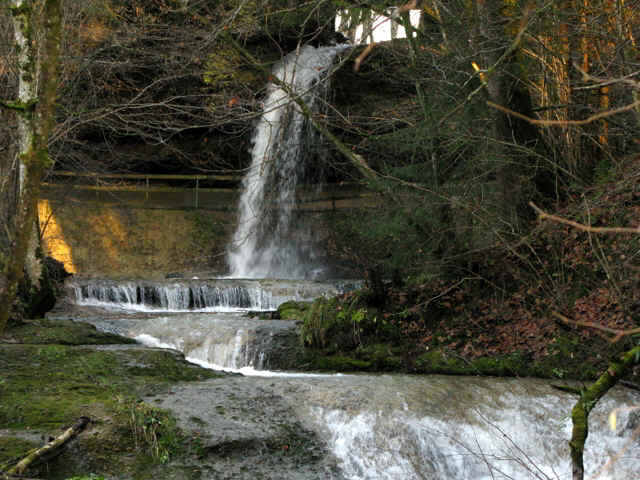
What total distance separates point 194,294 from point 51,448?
9591 millimetres

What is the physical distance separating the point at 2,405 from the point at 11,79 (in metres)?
5.83

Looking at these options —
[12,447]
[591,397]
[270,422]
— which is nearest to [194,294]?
[270,422]

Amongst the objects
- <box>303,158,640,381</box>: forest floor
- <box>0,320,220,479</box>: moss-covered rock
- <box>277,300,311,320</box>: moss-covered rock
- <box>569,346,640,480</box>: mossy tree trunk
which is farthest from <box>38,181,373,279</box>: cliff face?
<box>569,346,640,480</box>: mossy tree trunk

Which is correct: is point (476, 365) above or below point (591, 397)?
below

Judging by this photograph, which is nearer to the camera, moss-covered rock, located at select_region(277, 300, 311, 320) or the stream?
the stream

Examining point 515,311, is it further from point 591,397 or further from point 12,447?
point 12,447

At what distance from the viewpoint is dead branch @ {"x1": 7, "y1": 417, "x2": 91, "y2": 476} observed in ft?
14.5

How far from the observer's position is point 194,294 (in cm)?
1438

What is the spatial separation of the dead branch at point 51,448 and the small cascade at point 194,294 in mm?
8777

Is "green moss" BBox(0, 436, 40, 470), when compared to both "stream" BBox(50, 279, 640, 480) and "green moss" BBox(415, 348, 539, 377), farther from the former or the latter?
"green moss" BBox(415, 348, 539, 377)

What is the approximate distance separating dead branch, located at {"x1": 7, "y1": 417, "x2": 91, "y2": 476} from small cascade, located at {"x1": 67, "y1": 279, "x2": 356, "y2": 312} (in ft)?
28.8

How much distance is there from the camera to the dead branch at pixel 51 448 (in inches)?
173

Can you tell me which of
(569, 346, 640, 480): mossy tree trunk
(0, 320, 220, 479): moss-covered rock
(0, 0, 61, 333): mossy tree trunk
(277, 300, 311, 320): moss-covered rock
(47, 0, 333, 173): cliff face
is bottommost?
(277, 300, 311, 320): moss-covered rock

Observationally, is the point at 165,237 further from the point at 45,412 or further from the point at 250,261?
the point at 45,412
